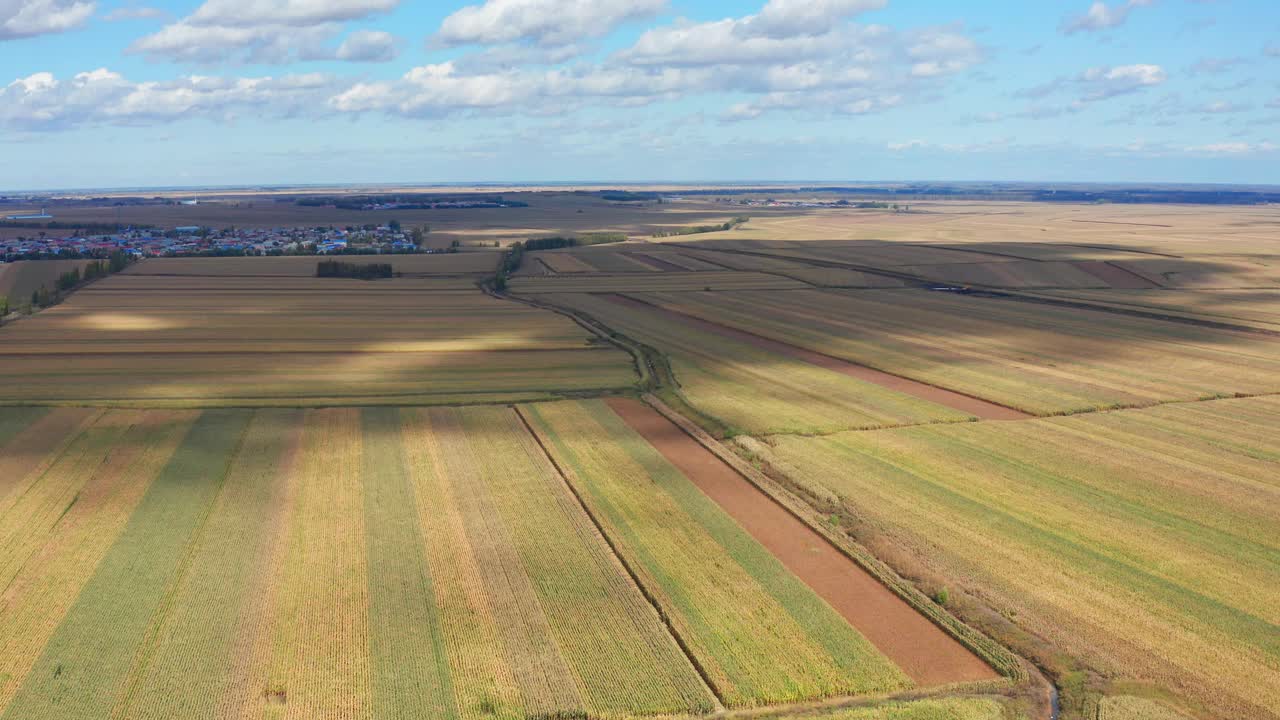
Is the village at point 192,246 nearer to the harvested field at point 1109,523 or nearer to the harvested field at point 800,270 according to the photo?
the harvested field at point 800,270

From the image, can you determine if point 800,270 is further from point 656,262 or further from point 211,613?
point 211,613

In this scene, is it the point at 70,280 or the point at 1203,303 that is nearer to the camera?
the point at 1203,303

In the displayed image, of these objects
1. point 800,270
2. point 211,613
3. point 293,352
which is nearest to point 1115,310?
point 800,270

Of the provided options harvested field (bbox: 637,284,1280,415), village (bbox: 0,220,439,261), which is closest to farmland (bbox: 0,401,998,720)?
harvested field (bbox: 637,284,1280,415)

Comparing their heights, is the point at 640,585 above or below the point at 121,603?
below

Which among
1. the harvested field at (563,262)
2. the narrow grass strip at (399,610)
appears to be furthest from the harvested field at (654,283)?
the narrow grass strip at (399,610)

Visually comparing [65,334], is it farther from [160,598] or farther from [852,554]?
[852,554]

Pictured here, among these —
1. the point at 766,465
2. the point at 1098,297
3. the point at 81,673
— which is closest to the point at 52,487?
the point at 81,673
